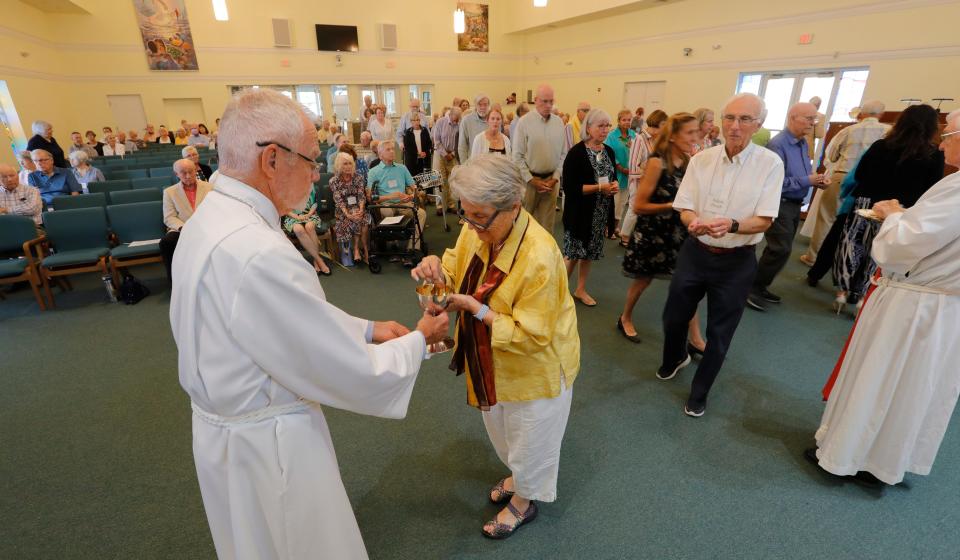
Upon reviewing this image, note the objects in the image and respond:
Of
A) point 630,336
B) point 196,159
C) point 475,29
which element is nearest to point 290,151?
point 630,336

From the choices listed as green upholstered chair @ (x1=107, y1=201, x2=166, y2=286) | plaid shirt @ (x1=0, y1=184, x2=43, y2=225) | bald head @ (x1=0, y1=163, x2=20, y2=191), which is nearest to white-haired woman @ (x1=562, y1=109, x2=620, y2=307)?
green upholstered chair @ (x1=107, y1=201, x2=166, y2=286)

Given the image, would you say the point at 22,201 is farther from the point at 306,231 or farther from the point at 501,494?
the point at 501,494

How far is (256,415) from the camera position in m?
1.21

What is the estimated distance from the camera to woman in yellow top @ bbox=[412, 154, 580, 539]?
157cm

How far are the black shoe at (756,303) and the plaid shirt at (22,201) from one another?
7.82 m

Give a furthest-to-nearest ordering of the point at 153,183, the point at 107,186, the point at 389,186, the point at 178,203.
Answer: the point at 153,183, the point at 107,186, the point at 389,186, the point at 178,203

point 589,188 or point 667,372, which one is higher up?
point 589,188

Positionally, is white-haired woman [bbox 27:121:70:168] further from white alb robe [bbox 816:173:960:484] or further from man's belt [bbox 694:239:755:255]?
white alb robe [bbox 816:173:960:484]

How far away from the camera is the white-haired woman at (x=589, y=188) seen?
394 cm

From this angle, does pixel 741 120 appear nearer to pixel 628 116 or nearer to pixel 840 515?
pixel 840 515

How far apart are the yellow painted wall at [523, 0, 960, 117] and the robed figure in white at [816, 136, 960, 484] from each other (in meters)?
8.11

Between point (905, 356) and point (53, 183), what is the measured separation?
867cm

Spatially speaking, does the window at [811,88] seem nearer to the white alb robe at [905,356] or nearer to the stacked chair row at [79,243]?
the white alb robe at [905,356]

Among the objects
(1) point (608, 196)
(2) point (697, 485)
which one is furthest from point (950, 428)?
(1) point (608, 196)
